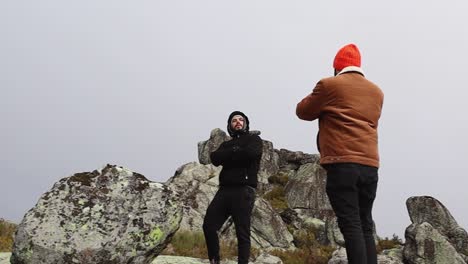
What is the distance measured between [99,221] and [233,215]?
231cm

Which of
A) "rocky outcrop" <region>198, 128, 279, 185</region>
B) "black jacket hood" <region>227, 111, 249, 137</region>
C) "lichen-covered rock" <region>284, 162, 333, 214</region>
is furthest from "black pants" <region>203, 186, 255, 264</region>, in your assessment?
"rocky outcrop" <region>198, 128, 279, 185</region>

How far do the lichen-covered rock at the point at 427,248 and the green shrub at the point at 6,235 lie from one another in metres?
13.1

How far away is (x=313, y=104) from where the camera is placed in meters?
5.75

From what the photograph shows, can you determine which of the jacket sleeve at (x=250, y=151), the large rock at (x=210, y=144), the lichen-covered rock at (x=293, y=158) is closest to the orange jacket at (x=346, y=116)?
the jacket sleeve at (x=250, y=151)

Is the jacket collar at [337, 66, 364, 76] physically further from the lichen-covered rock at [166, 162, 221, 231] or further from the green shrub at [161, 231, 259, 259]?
the lichen-covered rock at [166, 162, 221, 231]

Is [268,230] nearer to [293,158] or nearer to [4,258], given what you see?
[4,258]

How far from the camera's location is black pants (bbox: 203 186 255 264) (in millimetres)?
8391

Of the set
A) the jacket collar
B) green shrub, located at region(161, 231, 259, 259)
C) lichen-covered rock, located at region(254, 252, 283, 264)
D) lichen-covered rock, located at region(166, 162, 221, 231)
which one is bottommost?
lichen-covered rock, located at region(254, 252, 283, 264)

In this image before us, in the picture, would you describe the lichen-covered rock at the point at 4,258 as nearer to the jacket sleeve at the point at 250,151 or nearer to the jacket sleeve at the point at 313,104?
the jacket sleeve at the point at 250,151

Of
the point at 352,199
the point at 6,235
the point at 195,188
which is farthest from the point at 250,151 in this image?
the point at 195,188

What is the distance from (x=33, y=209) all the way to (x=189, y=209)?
1545 centimetres

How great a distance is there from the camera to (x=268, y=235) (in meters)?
22.3

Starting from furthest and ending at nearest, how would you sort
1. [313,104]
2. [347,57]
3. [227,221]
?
[227,221], [347,57], [313,104]

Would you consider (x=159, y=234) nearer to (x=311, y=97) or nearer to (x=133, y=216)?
(x=133, y=216)
